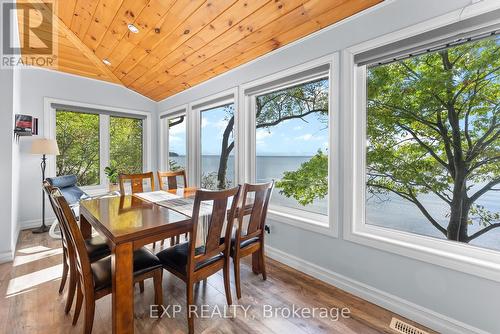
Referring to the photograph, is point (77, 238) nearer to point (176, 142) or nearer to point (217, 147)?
point (217, 147)

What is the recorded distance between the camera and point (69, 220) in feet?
4.35

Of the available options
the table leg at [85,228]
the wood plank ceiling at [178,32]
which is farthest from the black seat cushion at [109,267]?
the wood plank ceiling at [178,32]

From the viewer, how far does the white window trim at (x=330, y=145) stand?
2.13 metres

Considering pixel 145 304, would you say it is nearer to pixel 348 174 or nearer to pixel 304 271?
pixel 304 271

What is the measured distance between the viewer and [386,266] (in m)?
1.84

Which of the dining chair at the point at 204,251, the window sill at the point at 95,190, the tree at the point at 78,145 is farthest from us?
the window sill at the point at 95,190

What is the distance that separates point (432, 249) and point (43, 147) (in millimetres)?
4589

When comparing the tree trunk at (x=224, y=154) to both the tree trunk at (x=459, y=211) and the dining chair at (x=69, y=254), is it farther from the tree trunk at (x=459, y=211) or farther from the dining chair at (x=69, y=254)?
the tree trunk at (x=459, y=211)

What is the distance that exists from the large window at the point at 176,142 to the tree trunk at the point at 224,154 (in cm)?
98

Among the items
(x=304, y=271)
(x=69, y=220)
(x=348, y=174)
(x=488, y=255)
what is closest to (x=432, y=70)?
(x=348, y=174)

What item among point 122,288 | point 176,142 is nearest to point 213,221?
point 122,288

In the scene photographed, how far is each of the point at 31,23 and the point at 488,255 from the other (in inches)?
204

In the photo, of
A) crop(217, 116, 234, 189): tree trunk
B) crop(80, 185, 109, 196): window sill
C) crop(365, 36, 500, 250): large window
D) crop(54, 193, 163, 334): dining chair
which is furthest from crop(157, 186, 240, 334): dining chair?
crop(80, 185, 109, 196): window sill

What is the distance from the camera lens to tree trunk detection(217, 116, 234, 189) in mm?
3500
